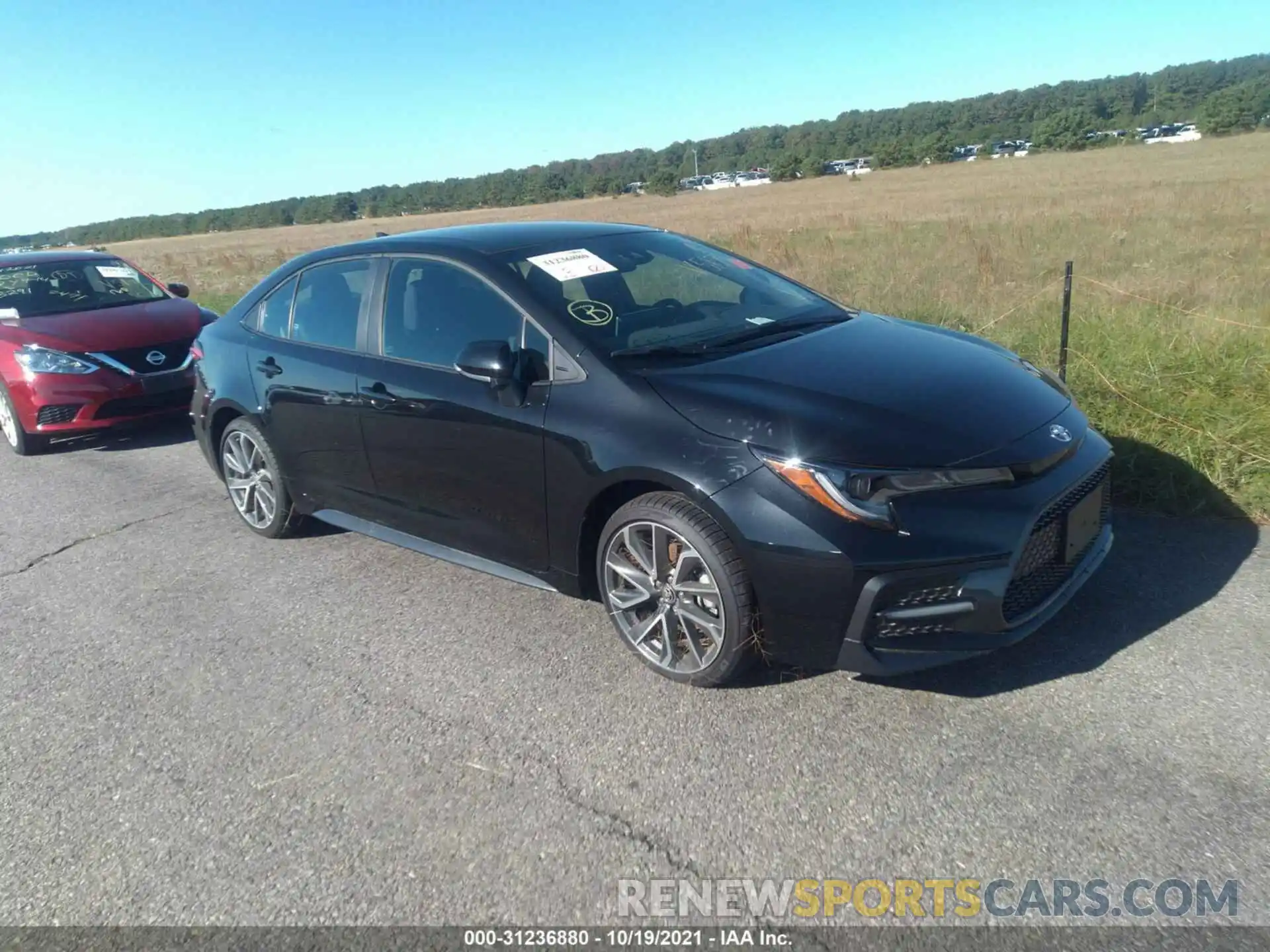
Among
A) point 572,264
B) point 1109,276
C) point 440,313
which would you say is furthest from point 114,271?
point 1109,276

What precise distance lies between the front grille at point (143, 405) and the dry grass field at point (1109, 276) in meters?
6.56

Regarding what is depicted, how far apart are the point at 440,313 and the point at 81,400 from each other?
16.5ft

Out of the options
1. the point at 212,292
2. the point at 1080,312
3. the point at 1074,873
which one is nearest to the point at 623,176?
the point at 212,292

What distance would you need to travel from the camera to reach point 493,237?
4.61 m

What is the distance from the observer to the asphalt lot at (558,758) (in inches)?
104

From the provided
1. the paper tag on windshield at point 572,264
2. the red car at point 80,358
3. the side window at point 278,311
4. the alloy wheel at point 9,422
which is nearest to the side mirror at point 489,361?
the paper tag on windshield at point 572,264

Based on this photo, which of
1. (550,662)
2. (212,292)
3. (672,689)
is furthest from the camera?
(212,292)

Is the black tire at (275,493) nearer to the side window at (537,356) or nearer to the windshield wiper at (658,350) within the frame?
the side window at (537,356)

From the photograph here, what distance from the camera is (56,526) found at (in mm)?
6141

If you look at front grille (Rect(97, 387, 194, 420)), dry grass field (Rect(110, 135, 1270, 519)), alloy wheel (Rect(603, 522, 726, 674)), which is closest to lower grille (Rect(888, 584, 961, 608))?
alloy wheel (Rect(603, 522, 726, 674))

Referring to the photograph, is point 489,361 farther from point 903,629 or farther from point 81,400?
point 81,400

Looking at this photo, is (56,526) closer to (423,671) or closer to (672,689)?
(423,671)

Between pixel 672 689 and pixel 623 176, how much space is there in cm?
7910

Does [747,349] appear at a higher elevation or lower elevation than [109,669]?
higher
